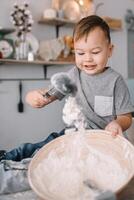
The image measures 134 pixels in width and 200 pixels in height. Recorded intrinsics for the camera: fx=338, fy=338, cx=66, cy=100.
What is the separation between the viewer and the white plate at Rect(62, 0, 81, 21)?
120 inches

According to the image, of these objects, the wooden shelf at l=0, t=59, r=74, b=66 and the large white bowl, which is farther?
the wooden shelf at l=0, t=59, r=74, b=66

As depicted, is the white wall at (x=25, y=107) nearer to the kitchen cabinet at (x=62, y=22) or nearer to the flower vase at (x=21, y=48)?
the kitchen cabinet at (x=62, y=22)

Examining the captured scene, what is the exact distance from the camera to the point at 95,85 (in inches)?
47.4

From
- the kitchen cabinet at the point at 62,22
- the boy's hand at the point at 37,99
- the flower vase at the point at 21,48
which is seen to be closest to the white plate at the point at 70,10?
the kitchen cabinet at the point at 62,22

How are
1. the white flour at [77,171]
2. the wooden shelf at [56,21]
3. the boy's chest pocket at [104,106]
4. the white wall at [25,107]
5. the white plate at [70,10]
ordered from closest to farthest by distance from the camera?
the white flour at [77,171] < the boy's chest pocket at [104,106] < the white wall at [25,107] < the wooden shelf at [56,21] < the white plate at [70,10]

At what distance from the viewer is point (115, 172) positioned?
857 millimetres

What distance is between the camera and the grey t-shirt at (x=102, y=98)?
117 centimetres

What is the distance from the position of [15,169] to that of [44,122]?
212 cm

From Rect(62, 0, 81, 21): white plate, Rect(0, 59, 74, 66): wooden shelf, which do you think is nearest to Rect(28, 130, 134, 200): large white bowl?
Rect(0, 59, 74, 66): wooden shelf

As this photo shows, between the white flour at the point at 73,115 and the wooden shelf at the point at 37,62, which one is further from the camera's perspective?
the wooden shelf at the point at 37,62

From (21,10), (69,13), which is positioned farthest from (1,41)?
(69,13)

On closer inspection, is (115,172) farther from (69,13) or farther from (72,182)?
(69,13)

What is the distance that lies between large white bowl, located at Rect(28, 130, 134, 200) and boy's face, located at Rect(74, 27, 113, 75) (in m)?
0.26

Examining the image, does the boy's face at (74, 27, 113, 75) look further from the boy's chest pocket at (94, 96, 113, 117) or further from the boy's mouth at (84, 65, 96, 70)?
the boy's chest pocket at (94, 96, 113, 117)
